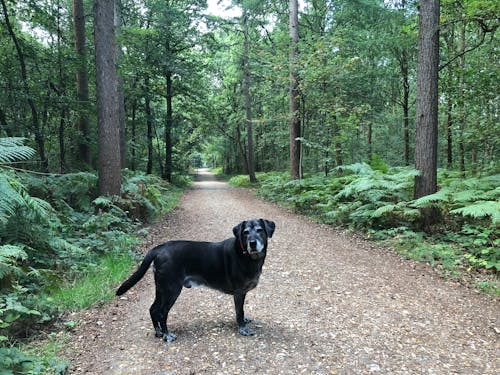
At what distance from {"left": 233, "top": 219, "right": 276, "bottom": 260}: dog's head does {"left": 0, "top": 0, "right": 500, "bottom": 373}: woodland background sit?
2126 millimetres

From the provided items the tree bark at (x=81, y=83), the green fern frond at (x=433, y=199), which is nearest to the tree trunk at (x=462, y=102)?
the green fern frond at (x=433, y=199)

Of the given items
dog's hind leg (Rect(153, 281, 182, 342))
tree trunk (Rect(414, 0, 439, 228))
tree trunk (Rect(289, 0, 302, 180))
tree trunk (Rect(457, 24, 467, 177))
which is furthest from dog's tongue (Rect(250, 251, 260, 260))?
tree trunk (Rect(289, 0, 302, 180))

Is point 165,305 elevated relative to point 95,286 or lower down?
elevated

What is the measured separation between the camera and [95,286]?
4828 mm

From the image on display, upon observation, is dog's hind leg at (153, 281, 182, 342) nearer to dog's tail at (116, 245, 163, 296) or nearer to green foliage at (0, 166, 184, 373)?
dog's tail at (116, 245, 163, 296)

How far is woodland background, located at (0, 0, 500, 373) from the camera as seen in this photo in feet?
16.4

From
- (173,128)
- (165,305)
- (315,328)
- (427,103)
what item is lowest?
(315,328)

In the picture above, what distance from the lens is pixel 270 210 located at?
12.6m

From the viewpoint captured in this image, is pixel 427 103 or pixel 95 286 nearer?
pixel 95 286

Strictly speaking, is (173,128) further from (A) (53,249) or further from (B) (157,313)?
(B) (157,313)

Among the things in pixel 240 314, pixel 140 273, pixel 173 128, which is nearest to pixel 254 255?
pixel 240 314

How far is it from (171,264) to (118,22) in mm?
15344

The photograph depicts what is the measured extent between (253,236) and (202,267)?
691 mm

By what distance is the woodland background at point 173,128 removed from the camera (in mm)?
4992
